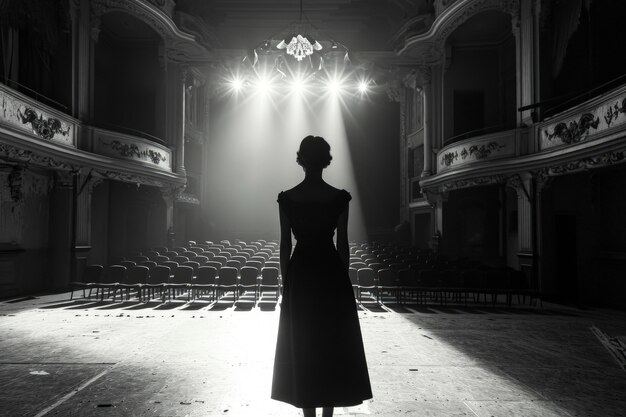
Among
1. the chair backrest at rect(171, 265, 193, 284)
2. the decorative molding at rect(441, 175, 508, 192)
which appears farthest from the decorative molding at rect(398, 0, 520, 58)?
the chair backrest at rect(171, 265, 193, 284)

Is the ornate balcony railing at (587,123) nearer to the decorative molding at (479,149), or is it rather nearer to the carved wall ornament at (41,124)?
the decorative molding at (479,149)

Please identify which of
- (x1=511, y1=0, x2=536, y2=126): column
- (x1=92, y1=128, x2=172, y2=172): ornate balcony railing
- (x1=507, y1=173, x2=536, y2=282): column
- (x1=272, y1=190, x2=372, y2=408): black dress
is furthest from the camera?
(x1=92, y1=128, x2=172, y2=172): ornate balcony railing

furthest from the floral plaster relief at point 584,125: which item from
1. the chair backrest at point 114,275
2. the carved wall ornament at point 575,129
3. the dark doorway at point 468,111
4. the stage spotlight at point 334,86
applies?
the stage spotlight at point 334,86

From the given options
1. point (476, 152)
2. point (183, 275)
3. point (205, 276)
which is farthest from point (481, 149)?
point (183, 275)

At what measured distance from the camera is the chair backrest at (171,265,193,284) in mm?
9336

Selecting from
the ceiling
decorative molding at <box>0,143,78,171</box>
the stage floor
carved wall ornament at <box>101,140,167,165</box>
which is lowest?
the stage floor

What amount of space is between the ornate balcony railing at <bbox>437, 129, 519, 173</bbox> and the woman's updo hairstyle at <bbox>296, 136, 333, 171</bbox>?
1016cm

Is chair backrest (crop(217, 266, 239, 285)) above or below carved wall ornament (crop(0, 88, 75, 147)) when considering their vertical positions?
below

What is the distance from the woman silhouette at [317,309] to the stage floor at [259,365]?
1.08m

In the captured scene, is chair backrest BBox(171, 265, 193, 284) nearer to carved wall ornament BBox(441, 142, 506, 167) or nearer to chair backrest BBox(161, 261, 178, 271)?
chair backrest BBox(161, 261, 178, 271)

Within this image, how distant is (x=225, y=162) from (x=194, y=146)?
320 cm

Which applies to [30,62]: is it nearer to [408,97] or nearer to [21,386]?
[21,386]

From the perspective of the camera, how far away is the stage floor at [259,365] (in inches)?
137

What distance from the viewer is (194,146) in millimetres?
21797
